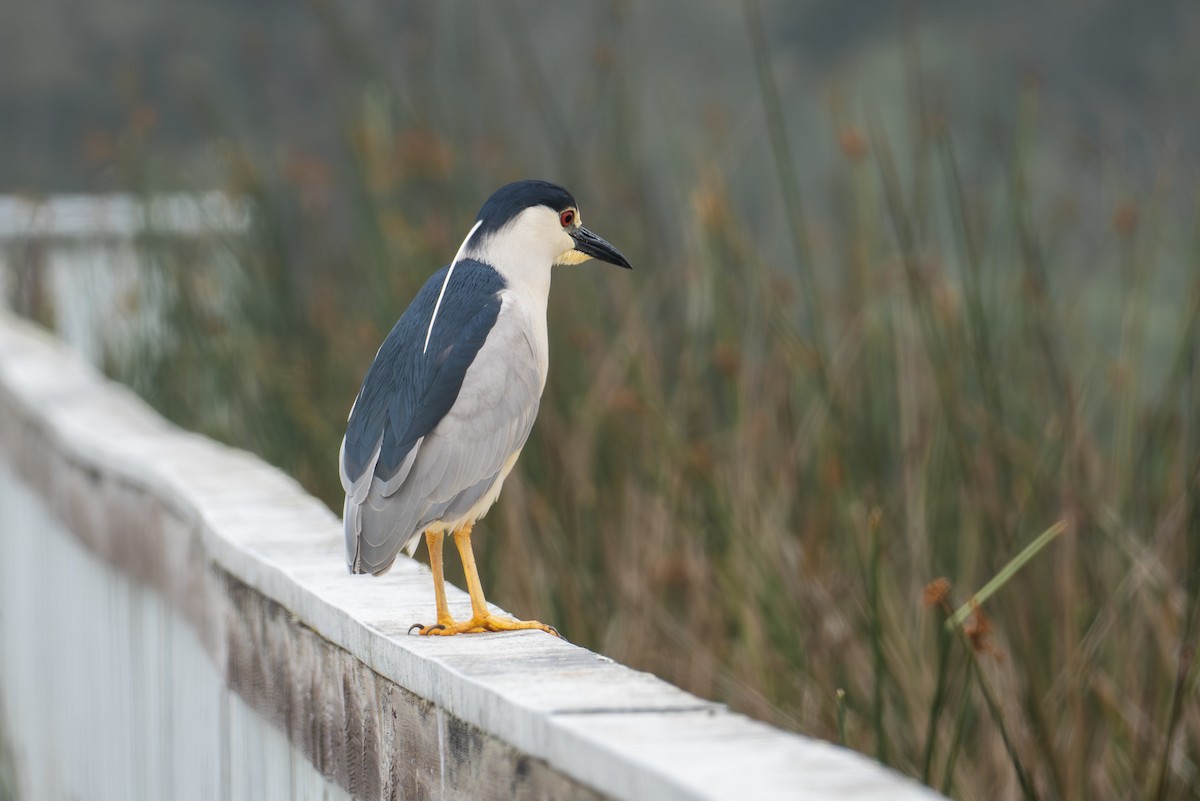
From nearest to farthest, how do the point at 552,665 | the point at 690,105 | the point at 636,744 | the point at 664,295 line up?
the point at 636,744, the point at 552,665, the point at 664,295, the point at 690,105

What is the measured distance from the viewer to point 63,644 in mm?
3734

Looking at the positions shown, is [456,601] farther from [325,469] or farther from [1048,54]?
[1048,54]

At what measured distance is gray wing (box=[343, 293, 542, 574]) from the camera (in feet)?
7.00

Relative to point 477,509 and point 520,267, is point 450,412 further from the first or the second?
point 520,267

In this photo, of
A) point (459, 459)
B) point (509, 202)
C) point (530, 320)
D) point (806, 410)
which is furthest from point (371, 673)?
point (806, 410)

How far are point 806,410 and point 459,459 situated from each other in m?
1.65

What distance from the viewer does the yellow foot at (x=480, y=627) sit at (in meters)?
1.98

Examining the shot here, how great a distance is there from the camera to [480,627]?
2.05 meters

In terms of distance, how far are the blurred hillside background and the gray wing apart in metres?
0.51

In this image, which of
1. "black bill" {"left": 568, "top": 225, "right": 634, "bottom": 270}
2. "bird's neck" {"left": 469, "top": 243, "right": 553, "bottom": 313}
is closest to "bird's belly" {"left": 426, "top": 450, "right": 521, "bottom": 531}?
"bird's neck" {"left": 469, "top": 243, "right": 553, "bottom": 313}

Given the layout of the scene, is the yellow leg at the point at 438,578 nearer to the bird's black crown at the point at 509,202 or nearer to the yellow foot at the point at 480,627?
the yellow foot at the point at 480,627

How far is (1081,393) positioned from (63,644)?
83.3 inches

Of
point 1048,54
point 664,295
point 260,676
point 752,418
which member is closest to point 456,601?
point 260,676

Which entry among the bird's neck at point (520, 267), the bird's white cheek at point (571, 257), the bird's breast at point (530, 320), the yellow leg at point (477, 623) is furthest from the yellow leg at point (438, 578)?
the bird's white cheek at point (571, 257)
